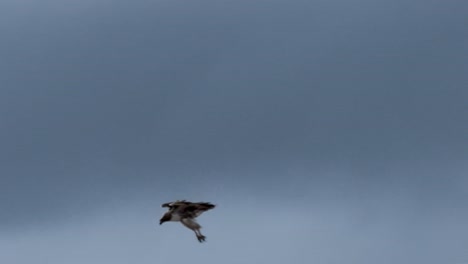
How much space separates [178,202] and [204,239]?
3200 millimetres

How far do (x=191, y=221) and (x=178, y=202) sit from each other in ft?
5.45

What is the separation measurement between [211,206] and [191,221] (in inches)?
84.8

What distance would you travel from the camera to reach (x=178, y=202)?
85688 mm

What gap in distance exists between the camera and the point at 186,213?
282ft

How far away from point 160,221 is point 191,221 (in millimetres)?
2200

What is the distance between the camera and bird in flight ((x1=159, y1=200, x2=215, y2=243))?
85.2m

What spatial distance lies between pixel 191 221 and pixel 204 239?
5.34 feet

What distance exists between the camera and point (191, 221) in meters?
85.9

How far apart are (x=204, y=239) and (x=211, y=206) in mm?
2503

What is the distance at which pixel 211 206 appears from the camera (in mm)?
84812

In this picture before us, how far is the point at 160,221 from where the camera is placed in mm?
85875

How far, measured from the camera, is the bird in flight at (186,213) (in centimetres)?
8525

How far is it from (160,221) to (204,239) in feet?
11.2
